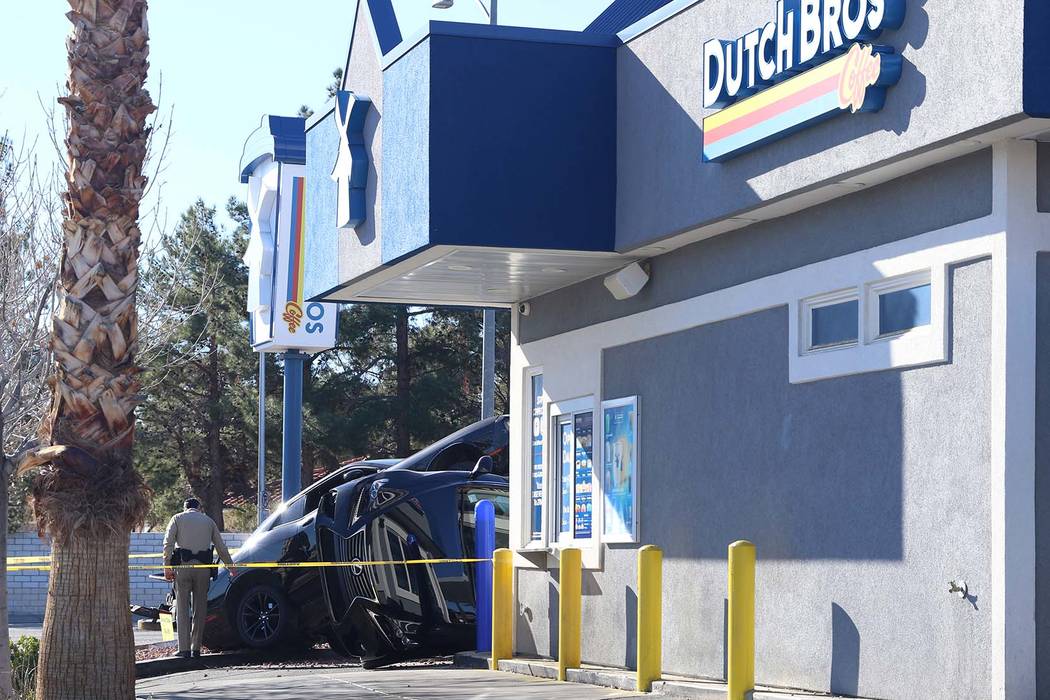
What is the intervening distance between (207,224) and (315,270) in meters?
36.9

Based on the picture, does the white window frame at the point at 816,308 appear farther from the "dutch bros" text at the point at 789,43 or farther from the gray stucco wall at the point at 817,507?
the "dutch bros" text at the point at 789,43

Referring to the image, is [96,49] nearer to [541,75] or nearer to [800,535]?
[541,75]

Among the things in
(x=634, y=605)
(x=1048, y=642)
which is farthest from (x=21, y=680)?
(x=1048, y=642)

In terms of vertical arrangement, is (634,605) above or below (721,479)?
below

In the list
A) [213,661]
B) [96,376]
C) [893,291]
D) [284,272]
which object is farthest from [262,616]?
[284,272]

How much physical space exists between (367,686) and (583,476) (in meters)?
2.69

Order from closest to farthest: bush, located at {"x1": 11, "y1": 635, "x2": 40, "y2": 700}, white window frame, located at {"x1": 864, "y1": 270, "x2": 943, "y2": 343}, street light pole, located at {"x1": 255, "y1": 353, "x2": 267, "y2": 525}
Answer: white window frame, located at {"x1": 864, "y1": 270, "x2": 943, "y2": 343} → bush, located at {"x1": 11, "y1": 635, "x2": 40, "y2": 700} → street light pole, located at {"x1": 255, "y1": 353, "x2": 267, "y2": 525}

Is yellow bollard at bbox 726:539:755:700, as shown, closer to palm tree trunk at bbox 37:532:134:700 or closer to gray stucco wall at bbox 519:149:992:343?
gray stucco wall at bbox 519:149:992:343

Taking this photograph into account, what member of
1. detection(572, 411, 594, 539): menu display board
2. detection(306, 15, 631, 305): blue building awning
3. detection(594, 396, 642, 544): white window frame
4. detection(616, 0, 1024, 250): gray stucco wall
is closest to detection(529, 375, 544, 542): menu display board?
detection(572, 411, 594, 539): menu display board

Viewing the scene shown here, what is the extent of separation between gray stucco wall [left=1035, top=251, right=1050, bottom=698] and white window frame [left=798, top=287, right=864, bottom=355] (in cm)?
156

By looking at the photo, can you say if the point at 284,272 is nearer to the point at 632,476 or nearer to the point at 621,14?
the point at 621,14

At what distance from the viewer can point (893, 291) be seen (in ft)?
32.9

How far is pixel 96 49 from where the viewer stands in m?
11.1

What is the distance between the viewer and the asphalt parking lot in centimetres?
1251
